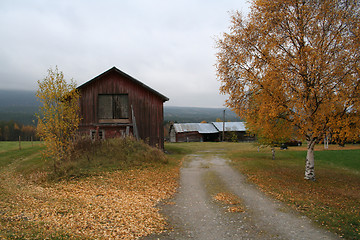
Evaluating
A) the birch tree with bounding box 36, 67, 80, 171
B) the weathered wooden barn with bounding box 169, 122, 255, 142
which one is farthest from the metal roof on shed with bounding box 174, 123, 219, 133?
the birch tree with bounding box 36, 67, 80, 171

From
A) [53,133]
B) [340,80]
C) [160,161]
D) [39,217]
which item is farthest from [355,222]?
[53,133]

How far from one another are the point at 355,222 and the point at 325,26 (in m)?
11.1

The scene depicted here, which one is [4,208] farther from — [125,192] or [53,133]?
[53,133]

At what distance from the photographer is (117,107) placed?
27.2m

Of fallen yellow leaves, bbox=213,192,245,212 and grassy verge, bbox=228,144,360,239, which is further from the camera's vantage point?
fallen yellow leaves, bbox=213,192,245,212

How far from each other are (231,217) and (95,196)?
21.2 feet

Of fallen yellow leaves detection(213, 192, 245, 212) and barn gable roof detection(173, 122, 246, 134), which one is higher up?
barn gable roof detection(173, 122, 246, 134)

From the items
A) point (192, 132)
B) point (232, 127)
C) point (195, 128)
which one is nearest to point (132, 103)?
point (192, 132)

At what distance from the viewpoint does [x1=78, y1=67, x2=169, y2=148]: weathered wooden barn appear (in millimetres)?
26812

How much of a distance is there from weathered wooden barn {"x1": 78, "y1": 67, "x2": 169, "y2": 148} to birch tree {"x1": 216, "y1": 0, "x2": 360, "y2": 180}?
12.9m

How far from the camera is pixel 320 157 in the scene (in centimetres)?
2830

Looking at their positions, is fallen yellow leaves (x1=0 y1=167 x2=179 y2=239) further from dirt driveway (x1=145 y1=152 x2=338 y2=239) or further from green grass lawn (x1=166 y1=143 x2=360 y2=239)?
green grass lawn (x1=166 y1=143 x2=360 y2=239)

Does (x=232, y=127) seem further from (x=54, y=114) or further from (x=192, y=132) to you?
(x=54, y=114)

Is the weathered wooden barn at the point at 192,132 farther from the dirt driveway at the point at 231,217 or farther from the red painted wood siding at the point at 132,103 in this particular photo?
the dirt driveway at the point at 231,217
